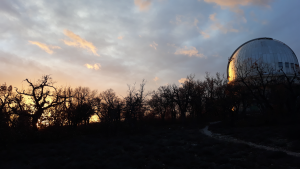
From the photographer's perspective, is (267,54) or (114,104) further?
(267,54)

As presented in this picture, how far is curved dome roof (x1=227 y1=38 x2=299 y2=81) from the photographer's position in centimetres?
4028

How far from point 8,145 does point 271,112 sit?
94.4ft

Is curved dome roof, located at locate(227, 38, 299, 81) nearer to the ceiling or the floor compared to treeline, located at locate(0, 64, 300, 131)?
nearer to the ceiling

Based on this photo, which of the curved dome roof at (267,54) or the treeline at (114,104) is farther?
the curved dome roof at (267,54)

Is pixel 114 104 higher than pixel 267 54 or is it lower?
lower

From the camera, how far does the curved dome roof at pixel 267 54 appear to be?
4028 cm

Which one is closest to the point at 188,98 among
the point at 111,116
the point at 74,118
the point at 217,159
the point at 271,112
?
the point at 271,112

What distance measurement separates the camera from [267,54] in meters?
41.1

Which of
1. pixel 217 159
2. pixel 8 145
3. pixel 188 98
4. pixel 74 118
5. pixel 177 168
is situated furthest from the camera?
pixel 188 98

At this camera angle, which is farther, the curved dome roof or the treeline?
the curved dome roof

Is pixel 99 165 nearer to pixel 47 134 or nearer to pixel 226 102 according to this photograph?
pixel 47 134

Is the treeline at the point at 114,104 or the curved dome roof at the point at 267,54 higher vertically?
the curved dome roof at the point at 267,54

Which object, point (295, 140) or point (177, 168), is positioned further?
point (295, 140)

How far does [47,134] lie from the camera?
Answer: 20094mm
